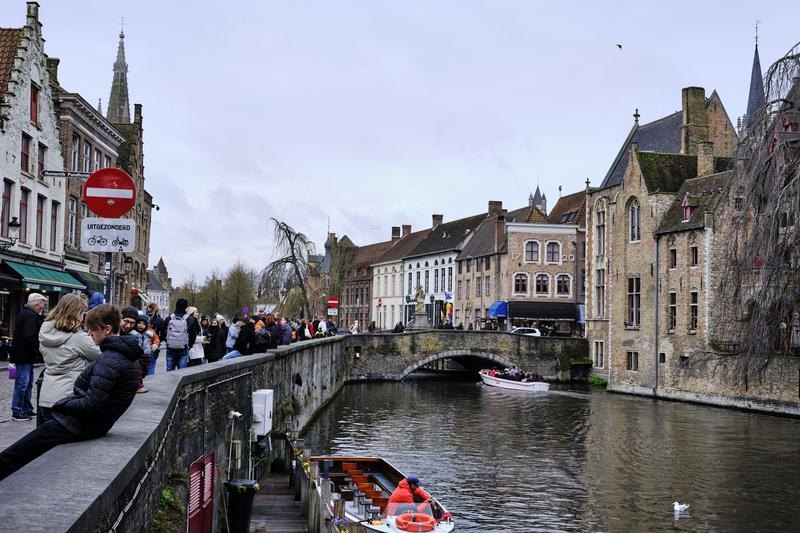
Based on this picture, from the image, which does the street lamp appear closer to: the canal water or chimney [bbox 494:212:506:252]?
the canal water

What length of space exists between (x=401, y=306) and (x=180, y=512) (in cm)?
6795

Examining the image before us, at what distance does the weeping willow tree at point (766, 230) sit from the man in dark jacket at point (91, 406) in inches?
598

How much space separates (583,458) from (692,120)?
85.0 ft

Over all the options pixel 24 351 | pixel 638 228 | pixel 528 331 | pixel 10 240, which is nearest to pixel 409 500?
pixel 24 351

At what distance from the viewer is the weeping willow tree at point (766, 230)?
57.8 ft

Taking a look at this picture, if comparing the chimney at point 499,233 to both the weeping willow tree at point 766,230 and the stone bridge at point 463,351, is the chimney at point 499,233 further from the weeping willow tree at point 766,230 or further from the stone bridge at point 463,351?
the weeping willow tree at point 766,230

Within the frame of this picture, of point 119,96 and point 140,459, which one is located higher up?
point 119,96

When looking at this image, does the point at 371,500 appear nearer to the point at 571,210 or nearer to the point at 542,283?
the point at 542,283

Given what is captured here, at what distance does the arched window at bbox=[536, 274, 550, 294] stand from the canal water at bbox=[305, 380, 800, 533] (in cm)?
1919

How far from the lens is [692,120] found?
43.3 m

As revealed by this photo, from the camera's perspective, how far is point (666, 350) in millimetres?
37688

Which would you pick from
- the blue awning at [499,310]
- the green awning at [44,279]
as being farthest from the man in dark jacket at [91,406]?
the blue awning at [499,310]

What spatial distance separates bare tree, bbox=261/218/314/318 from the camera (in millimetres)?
42781

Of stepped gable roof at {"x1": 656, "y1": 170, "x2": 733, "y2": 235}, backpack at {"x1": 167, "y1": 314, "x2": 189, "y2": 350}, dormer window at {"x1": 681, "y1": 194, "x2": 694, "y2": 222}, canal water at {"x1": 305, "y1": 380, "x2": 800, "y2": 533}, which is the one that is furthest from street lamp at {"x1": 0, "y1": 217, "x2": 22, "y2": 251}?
dormer window at {"x1": 681, "y1": 194, "x2": 694, "y2": 222}
